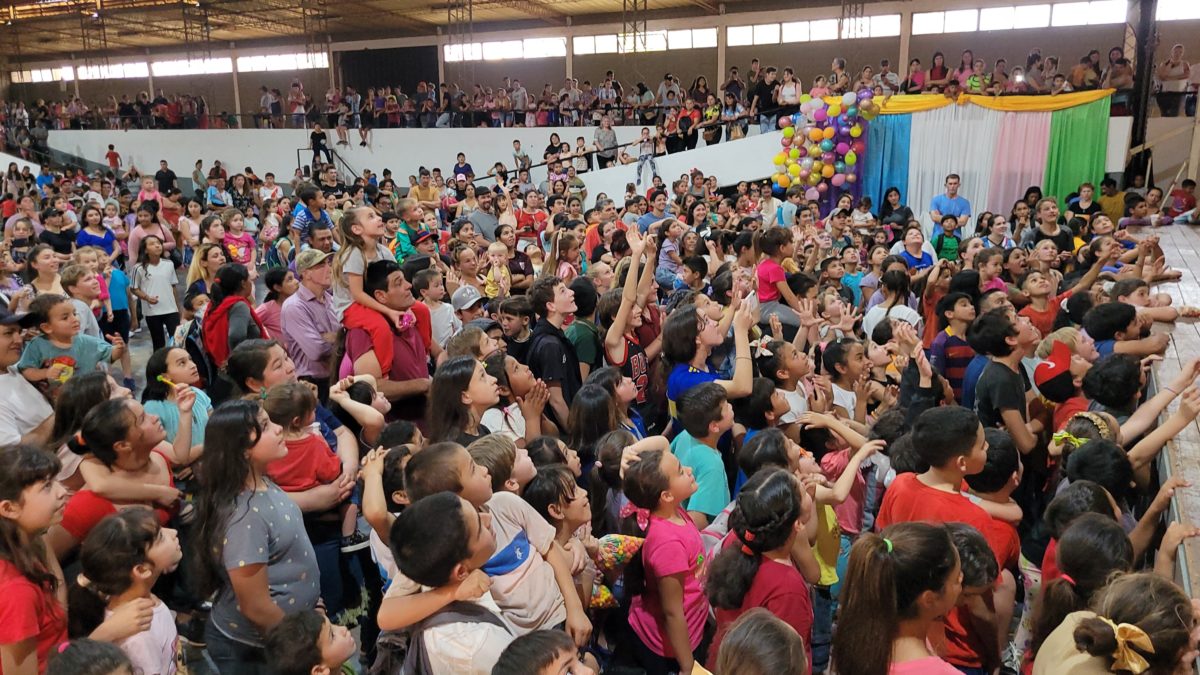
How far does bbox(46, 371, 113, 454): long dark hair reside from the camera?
9.43 ft

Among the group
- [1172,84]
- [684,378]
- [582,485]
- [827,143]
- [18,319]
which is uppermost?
[1172,84]

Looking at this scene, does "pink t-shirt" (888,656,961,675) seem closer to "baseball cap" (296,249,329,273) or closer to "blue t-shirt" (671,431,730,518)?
"blue t-shirt" (671,431,730,518)

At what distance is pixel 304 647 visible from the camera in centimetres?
210

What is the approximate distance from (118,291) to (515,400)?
4.17 metres

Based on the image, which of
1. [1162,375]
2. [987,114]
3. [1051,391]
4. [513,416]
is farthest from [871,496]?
[987,114]

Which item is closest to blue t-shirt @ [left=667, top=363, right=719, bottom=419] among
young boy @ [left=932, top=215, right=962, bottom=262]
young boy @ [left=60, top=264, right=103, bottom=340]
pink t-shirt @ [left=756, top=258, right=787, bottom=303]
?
pink t-shirt @ [left=756, top=258, right=787, bottom=303]

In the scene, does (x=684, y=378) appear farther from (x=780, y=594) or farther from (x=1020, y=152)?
(x=1020, y=152)

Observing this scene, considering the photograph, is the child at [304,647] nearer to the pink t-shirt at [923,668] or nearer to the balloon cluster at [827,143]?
the pink t-shirt at [923,668]

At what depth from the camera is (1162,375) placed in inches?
161

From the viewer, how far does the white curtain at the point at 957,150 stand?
428 inches

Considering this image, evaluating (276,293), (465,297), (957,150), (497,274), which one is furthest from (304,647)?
(957,150)

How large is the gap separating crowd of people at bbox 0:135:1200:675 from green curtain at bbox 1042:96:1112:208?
21.2ft

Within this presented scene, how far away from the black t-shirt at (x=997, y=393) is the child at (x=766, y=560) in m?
1.47

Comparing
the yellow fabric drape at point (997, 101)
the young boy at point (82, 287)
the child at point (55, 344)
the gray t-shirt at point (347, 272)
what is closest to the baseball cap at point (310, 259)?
the gray t-shirt at point (347, 272)
